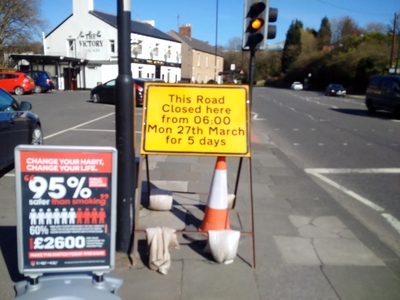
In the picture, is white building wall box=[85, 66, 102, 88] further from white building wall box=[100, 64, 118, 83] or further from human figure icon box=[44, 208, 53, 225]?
human figure icon box=[44, 208, 53, 225]

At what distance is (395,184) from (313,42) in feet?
249

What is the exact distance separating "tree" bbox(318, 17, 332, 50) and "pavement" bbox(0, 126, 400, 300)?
260 ft

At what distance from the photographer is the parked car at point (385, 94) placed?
54.4 feet

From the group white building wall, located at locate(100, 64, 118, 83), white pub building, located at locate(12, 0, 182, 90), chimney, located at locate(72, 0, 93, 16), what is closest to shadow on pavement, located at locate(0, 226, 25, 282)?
white pub building, located at locate(12, 0, 182, 90)

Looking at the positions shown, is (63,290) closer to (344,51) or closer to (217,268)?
(217,268)

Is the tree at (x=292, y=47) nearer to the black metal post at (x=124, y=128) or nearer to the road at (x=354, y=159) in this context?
the road at (x=354, y=159)

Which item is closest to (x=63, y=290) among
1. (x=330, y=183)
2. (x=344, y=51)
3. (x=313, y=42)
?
(x=330, y=183)

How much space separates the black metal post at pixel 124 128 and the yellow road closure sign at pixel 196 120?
23 centimetres

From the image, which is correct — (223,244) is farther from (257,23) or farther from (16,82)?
(16,82)

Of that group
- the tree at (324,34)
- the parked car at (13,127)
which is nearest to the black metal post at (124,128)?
the parked car at (13,127)

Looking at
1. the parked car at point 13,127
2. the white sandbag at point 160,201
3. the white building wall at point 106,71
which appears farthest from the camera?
the white building wall at point 106,71

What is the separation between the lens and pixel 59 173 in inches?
104

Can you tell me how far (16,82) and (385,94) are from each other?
75.6 ft

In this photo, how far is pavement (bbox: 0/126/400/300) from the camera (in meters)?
3.09
